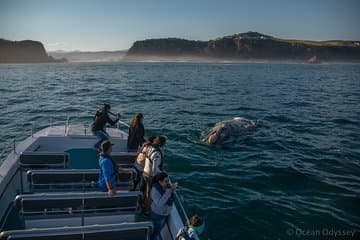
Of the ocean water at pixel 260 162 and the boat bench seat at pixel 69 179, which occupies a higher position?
the boat bench seat at pixel 69 179

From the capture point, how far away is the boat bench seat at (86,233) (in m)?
5.91

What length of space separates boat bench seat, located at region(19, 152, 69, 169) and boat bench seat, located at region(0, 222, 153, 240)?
4840 millimetres

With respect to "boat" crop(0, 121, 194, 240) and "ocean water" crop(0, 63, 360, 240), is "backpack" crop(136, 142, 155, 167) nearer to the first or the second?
"boat" crop(0, 121, 194, 240)

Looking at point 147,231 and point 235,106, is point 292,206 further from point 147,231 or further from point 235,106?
point 235,106

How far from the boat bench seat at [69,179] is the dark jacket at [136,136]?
234 centimetres

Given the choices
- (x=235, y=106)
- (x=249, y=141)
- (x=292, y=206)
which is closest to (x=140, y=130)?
(x=292, y=206)

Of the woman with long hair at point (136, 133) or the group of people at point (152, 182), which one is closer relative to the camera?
the group of people at point (152, 182)

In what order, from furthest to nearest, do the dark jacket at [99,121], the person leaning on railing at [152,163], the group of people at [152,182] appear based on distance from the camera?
1. the dark jacket at [99,121]
2. the person leaning on railing at [152,163]
3. the group of people at [152,182]

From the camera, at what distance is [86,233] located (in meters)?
6.19

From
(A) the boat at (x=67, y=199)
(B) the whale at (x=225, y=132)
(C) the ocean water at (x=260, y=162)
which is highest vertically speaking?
(A) the boat at (x=67, y=199)

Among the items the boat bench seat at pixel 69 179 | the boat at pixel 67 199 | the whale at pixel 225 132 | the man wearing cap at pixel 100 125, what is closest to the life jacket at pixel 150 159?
the boat at pixel 67 199

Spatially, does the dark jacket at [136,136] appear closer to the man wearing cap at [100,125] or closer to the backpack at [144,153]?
the man wearing cap at [100,125]

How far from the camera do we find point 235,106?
113ft

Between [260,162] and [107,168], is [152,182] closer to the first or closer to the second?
[107,168]
